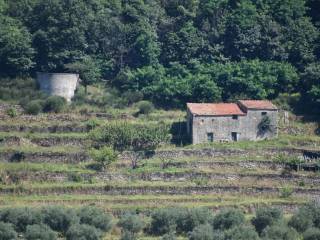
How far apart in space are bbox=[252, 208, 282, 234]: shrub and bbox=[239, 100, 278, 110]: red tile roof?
37.3ft

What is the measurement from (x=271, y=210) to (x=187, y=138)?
36.1 ft

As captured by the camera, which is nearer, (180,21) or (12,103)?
(12,103)

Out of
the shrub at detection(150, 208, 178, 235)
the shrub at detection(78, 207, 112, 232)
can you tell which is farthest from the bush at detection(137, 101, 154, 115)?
the shrub at detection(78, 207, 112, 232)

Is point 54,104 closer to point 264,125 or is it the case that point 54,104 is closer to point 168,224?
point 264,125

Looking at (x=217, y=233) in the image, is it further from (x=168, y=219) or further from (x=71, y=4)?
(x=71, y=4)

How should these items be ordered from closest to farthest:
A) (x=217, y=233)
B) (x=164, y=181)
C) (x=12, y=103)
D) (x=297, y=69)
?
(x=217, y=233)
(x=164, y=181)
(x=12, y=103)
(x=297, y=69)

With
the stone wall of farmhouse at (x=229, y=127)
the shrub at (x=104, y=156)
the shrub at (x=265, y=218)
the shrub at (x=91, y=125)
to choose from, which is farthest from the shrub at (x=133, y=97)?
the shrub at (x=265, y=218)

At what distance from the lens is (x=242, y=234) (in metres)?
64.6

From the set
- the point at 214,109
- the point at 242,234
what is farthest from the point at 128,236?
the point at 214,109

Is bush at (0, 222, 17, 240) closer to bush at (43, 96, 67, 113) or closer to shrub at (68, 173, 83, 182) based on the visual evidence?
shrub at (68, 173, 83, 182)

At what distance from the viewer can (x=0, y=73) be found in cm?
8294

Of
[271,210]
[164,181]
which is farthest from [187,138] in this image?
[271,210]

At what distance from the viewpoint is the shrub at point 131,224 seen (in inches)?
2630

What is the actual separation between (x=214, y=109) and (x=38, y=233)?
1831 cm
